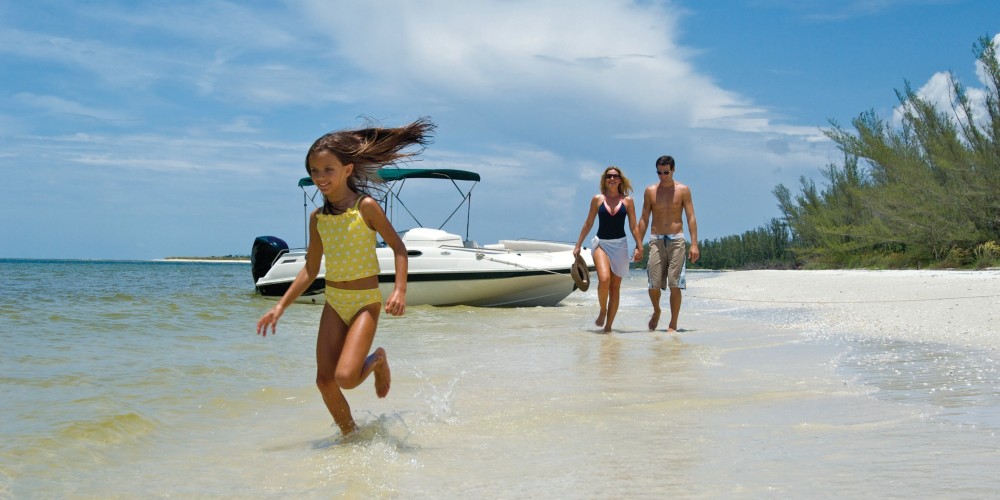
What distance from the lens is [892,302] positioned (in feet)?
39.1

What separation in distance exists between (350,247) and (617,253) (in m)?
6.01

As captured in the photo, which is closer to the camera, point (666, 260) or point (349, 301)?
point (349, 301)

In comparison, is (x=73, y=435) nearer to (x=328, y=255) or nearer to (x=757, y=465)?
(x=328, y=255)

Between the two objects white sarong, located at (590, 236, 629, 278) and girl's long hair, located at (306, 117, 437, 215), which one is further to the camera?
white sarong, located at (590, 236, 629, 278)

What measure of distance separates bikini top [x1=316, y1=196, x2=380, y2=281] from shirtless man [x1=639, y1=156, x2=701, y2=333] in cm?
578

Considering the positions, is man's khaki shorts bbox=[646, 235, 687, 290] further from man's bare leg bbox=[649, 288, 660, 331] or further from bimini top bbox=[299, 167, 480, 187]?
A: bimini top bbox=[299, 167, 480, 187]

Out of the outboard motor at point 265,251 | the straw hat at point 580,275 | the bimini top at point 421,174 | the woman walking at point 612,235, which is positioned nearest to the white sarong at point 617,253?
the woman walking at point 612,235

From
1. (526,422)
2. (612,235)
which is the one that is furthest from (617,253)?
(526,422)

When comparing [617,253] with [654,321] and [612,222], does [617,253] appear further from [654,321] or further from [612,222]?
[654,321]

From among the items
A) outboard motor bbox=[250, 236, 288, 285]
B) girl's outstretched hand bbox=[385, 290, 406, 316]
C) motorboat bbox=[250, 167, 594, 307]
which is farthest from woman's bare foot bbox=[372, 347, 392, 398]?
outboard motor bbox=[250, 236, 288, 285]

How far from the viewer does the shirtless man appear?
31.3ft

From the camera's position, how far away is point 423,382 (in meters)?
6.32

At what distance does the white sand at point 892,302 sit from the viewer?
7.99 meters

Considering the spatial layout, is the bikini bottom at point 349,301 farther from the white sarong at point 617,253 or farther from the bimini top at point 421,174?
the bimini top at point 421,174
